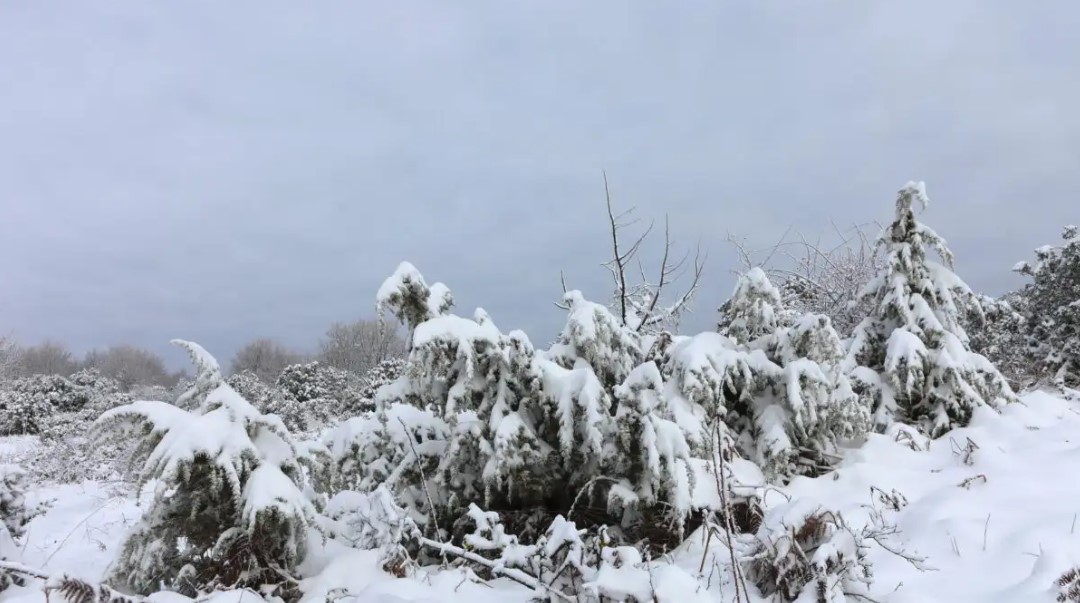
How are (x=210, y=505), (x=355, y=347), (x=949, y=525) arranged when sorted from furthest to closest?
1. (x=355, y=347)
2. (x=949, y=525)
3. (x=210, y=505)

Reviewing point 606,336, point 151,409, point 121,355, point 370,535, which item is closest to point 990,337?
point 606,336

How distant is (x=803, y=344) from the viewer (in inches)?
196

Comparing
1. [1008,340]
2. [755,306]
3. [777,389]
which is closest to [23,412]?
[755,306]

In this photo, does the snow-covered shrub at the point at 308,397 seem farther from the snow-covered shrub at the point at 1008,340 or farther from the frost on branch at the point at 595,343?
the snow-covered shrub at the point at 1008,340

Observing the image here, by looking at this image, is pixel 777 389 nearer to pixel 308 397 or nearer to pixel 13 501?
pixel 13 501

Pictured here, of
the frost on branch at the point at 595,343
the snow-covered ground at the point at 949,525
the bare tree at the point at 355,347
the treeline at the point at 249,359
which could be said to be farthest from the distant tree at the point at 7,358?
the frost on branch at the point at 595,343

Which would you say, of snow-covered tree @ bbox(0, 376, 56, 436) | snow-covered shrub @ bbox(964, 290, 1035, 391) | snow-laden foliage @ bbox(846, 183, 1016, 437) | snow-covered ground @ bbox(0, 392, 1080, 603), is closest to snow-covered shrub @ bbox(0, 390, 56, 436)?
snow-covered tree @ bbox(0, 376, 56, 436)

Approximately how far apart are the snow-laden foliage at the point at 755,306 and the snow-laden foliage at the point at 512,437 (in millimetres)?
1791

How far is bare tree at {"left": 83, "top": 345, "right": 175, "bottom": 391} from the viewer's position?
41344 millimetres

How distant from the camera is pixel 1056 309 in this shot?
36.0 feet

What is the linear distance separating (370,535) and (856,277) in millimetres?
13638

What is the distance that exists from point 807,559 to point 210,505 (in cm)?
275

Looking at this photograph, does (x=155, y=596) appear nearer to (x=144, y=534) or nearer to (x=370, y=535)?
(x=144, y=534)

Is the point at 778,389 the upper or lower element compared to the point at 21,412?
upper
